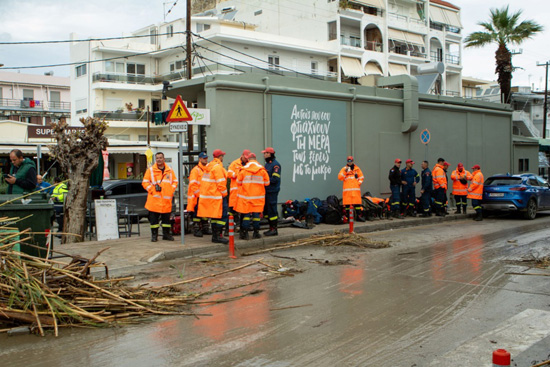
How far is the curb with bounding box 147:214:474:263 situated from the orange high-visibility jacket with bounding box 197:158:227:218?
28.9 inches

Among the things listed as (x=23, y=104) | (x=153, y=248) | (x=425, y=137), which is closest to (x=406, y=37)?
(x=425, y=137)

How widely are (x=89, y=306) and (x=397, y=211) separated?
1240cm

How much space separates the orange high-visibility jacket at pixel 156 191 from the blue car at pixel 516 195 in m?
11.4

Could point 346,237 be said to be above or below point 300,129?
below

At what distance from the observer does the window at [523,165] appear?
25.9m

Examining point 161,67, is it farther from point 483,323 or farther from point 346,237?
point 483,323

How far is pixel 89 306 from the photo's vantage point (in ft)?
19.2

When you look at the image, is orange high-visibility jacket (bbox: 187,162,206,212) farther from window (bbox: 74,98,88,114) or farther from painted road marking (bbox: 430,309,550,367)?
window (bbox: 74,98,88,114)

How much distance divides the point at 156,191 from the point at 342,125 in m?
7.46

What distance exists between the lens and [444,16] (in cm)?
5981

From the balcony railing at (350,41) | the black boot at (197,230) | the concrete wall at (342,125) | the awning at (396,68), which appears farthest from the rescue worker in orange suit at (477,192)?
the awning at (396,68)

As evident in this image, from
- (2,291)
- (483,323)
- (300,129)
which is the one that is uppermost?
(300,129)

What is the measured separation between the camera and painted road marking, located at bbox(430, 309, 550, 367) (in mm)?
4715

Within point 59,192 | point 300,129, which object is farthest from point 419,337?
point 59,192
